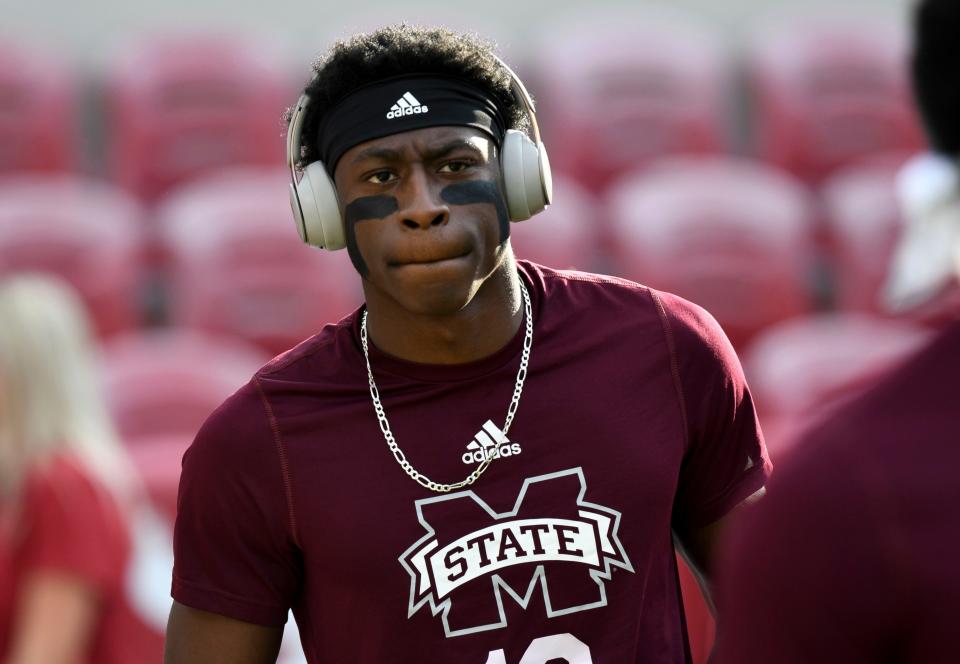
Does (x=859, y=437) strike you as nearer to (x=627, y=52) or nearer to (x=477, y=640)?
(x=477, y=640)

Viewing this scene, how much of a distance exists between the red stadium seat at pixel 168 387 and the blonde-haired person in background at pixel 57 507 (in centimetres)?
88

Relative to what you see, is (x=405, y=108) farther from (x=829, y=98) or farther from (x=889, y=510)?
(x=829, y=98)

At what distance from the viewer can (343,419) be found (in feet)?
6.79

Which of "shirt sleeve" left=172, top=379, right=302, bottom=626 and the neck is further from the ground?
the neck

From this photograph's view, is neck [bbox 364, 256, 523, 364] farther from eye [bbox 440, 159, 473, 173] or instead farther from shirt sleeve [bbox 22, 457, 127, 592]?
shirt sleeve [bbox 22, 457, 127, 592]

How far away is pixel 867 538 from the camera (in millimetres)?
1178

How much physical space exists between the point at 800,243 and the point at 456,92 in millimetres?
Answer: 3660

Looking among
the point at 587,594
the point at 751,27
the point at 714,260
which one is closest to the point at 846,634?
the point at 587,594

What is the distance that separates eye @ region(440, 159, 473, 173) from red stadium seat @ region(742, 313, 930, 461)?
7.07 ft

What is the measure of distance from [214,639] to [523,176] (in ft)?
2.47

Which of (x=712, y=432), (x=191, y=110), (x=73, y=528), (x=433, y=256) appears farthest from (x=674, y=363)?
(x=191, y=110)

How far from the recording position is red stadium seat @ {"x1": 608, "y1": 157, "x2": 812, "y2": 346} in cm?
530

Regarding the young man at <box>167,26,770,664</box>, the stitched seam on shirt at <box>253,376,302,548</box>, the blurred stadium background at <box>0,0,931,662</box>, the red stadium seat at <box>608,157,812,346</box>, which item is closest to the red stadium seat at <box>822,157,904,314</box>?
the blurred stadium background at <box>0,0,931,662</box>

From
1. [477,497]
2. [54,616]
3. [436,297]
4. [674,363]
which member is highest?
[436,297]
